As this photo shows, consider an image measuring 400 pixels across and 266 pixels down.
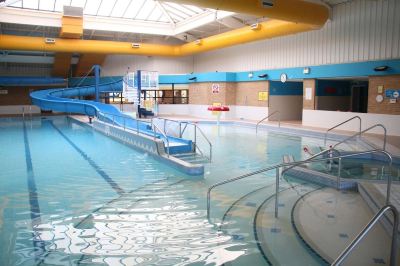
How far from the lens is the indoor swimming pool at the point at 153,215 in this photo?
3.67 metres

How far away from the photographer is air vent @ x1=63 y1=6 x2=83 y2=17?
18033mm

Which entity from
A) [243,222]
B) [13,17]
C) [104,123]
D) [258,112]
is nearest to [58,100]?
[104,123]

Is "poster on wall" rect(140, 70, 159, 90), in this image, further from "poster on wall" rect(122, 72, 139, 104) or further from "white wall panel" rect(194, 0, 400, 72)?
"white wall panel" rect(194, 0, 400, 72)

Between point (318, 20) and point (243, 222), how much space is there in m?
9.78

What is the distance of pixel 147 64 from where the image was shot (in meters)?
25.4

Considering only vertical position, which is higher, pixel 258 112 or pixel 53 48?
pixel 53 48

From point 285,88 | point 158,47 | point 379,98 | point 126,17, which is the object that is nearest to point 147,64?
point 158,47

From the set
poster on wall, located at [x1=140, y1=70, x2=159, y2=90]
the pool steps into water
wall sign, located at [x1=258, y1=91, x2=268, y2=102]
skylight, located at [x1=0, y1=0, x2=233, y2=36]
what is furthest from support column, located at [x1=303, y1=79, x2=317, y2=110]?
the pool steps into water

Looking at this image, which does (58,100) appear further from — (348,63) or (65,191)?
(348,63)

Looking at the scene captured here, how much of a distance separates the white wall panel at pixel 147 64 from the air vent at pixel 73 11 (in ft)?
24.3

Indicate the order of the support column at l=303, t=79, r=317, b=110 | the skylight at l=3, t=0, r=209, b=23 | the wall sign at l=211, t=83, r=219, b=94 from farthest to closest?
the wall sign at l=211, t=83, r=219, b=94, the skylight at l=3, t=0, r=209, b=23, the support column at l=303, t=79, r=317, b=110

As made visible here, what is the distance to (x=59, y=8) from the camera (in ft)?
60.3

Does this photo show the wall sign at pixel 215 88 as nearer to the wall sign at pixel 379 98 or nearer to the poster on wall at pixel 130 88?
the poster on wall at pixel 130 88

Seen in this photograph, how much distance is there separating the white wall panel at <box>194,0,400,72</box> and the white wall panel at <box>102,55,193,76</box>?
23.8ft
